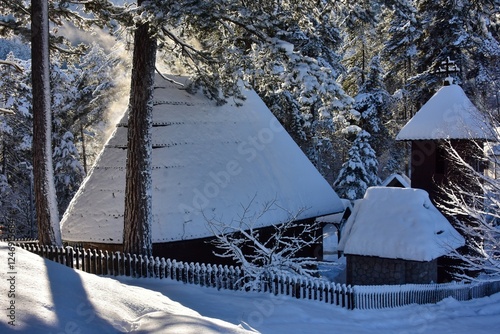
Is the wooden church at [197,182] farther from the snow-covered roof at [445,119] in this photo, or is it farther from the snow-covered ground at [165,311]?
the snow-covered roof at [445,119]

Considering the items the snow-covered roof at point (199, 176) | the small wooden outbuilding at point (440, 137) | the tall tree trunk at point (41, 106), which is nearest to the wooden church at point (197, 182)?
the snow-covered roof at point (199, 176)

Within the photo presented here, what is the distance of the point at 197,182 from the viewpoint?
13531 millimetres

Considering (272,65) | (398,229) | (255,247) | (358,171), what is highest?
(272,65)

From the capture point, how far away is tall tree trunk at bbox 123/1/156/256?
11102mm

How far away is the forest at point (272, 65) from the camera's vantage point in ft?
34.7

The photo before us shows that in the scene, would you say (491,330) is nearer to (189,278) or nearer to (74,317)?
(189,278)

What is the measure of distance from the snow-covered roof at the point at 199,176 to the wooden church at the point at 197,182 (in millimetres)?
28

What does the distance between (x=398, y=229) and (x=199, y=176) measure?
7.22 metres

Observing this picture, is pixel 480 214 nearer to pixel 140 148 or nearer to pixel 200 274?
pixel 200 274

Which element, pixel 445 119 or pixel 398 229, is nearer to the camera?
pixel 398 229

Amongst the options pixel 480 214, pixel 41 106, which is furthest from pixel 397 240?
pixel 41 106

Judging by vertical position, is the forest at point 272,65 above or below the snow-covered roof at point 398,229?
above

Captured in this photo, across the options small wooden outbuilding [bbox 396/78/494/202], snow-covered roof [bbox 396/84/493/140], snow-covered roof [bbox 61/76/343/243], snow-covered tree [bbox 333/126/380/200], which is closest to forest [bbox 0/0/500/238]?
snow-covered tree [bbox 333/126/380/200]

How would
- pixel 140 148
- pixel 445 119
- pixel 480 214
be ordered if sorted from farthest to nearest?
pixel 445 119 → pixel 480 214 → pixel 140 148
